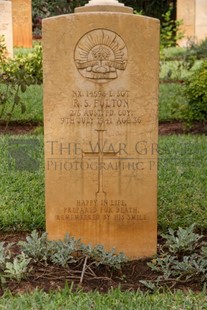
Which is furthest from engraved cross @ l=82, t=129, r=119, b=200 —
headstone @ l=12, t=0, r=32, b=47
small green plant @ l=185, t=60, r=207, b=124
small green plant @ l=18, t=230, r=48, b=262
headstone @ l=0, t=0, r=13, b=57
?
headstone @ l=12, t=0, r=32, b=47

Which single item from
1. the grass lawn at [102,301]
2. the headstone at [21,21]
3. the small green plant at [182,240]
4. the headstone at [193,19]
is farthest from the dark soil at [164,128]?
the headstone at [21,21]

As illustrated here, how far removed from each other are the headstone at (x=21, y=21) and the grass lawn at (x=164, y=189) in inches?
459

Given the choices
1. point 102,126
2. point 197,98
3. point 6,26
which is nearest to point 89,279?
point 102,126

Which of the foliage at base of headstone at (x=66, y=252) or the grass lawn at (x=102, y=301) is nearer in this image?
the grass lawn at (x=102, y=301)

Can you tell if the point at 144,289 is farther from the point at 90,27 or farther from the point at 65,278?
the point at 90,27

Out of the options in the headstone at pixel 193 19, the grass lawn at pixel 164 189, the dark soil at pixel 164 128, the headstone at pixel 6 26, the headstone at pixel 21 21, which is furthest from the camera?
the headstone at pixel 21 21

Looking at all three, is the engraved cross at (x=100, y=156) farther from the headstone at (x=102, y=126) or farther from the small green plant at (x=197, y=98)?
the small green plant at (x=197, y=98)

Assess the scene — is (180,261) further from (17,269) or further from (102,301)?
(17,269)

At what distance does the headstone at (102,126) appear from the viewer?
13.8ft

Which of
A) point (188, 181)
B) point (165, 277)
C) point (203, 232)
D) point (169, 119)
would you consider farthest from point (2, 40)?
point (165, 277)

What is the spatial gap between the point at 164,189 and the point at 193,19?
13344 mm

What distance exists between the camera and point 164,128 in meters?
8.88

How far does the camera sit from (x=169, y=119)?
30.1 feet

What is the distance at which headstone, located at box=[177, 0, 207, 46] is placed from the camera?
17203 millimetres
